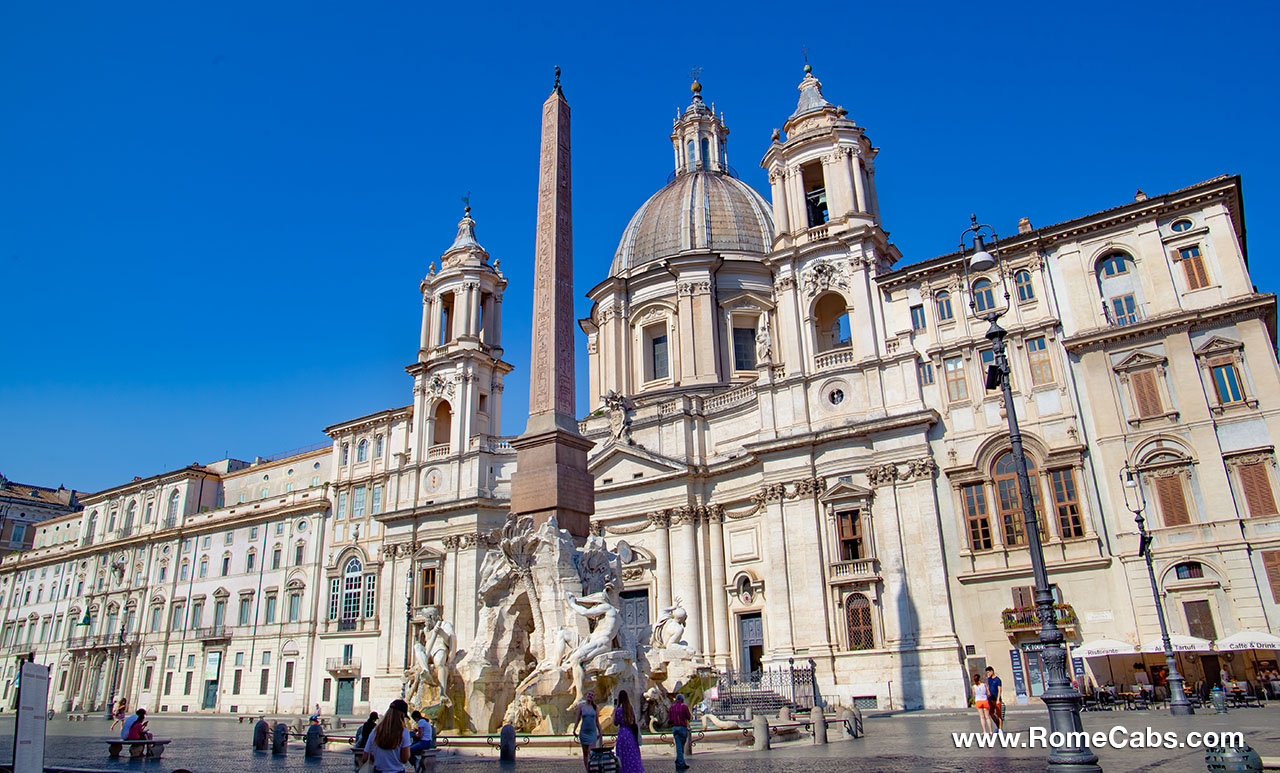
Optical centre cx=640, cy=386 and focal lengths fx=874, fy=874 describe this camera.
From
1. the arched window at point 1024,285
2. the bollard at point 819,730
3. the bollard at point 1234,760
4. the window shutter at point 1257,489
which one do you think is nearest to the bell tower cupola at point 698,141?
the arched window at point 1024,285

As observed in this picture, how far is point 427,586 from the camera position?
43.0 meters

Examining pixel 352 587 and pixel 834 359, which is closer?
pixel 834 359

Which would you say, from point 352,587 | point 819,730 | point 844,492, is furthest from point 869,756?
point 352,587

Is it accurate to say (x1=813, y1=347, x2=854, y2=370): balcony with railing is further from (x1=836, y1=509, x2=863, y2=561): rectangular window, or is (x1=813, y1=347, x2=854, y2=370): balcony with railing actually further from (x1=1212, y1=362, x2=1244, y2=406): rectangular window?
(x1=1212, y1=362, x2=1244, y2=406): rectangular window

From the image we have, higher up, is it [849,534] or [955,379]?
[955,379]

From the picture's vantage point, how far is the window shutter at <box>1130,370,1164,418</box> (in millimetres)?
27703

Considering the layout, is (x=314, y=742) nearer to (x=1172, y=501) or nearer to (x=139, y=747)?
(x=139, y=747)

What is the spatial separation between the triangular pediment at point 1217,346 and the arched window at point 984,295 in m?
6.85

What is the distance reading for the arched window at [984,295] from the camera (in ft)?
105

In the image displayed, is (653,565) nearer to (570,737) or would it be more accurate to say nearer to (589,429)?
(589,429)

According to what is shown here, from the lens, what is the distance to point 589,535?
20422mm

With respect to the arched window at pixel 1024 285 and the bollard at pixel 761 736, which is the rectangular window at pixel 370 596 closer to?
the bollard at pixel 761 736

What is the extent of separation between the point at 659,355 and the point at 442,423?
1224 cm

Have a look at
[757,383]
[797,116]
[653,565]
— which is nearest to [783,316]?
[757,383]
